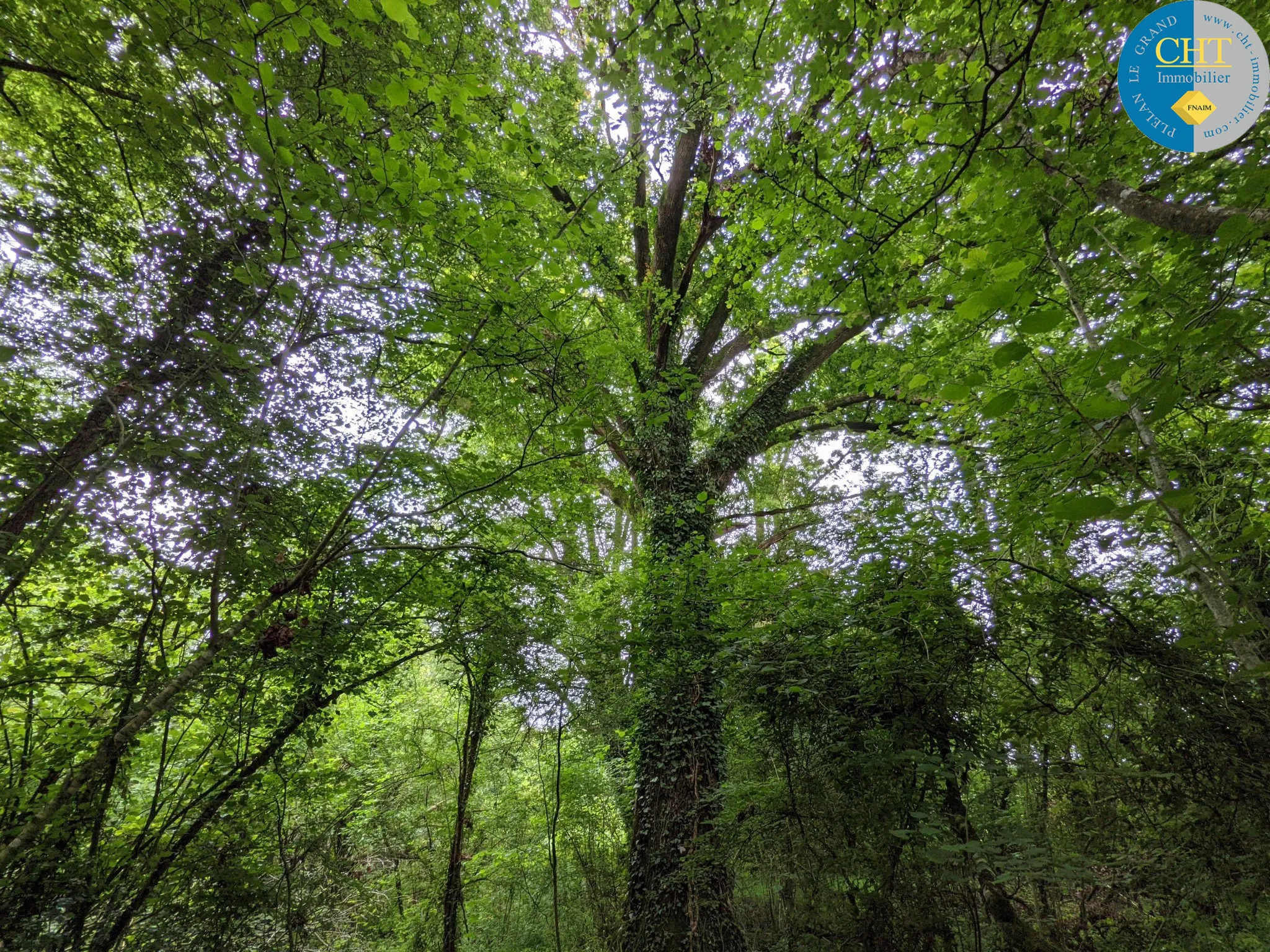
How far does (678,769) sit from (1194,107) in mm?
→ 5421

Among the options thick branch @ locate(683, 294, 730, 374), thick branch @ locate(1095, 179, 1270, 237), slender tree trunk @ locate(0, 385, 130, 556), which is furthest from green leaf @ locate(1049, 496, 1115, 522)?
thick branch @ locate(683, 294, 730, 374)

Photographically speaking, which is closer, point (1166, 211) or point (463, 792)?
point (1166, 211)

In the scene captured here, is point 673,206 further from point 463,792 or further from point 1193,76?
point 463,792

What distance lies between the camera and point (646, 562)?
4.65 metres

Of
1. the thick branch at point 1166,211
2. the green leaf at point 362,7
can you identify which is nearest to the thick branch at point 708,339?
the thick branch at point 1166,211

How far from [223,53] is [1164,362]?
3.30 meters

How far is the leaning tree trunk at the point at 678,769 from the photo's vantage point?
3176 millimetres

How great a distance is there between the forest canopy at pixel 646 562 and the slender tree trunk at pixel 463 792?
5cm

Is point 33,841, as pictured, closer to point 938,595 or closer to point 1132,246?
point 938,595

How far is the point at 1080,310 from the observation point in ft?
7.11

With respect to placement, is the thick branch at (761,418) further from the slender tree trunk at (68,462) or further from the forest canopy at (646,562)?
the slender tree trunk at (68,462)

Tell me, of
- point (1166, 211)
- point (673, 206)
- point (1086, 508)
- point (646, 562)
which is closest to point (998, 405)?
point (1086, 508)

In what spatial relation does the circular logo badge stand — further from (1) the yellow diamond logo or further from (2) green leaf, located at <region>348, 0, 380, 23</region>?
(2) green leaf, located at <region>348, 0, 380, 23</region>

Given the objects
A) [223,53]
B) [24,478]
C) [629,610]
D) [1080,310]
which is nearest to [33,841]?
[24,478]
